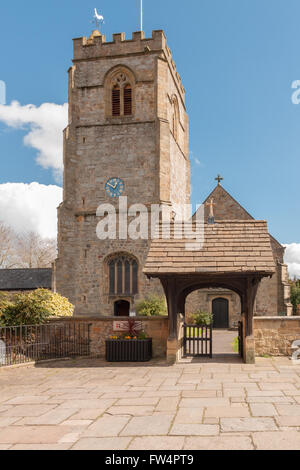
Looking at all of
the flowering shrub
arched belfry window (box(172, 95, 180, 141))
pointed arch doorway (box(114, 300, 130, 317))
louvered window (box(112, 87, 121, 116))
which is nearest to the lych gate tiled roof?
the flowering shrub

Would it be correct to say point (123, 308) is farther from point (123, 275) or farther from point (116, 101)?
point (116, 101)

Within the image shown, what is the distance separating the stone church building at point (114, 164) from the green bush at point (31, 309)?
32.7ft

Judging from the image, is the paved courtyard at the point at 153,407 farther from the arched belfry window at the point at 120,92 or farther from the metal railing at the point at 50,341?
the arched belfry window at the point at 120,92

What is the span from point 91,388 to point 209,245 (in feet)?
18.5

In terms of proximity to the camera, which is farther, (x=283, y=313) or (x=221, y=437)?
(x=283, y=313)

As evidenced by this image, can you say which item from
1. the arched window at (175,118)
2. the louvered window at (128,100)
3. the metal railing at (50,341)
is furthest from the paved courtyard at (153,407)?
the arched window at (175,118)

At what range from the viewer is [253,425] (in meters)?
6.16

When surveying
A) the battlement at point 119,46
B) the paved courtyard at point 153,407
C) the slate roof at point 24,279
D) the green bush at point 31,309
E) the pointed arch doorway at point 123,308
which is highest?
the battlement at point 119,46

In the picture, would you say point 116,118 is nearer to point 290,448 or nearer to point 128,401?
point 128,401

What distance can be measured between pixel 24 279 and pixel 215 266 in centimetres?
2470

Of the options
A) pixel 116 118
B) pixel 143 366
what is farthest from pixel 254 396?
pixel 116 118

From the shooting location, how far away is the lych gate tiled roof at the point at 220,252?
12188mm

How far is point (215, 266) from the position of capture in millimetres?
12297

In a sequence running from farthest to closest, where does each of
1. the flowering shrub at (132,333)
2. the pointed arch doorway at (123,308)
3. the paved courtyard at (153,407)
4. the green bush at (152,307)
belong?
1. the pointed arch doorway at (123,308)
2. the green bush at (152,307)
3. the flowering shrub at (132,333)
4. the paved courtyard at (153,407)
